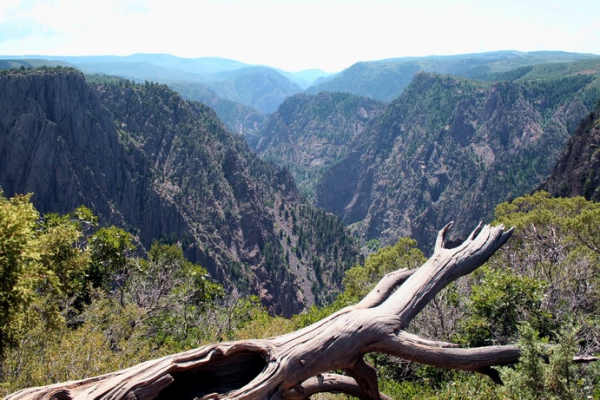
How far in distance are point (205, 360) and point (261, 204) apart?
154 metres

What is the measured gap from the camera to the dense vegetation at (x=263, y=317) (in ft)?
25.7

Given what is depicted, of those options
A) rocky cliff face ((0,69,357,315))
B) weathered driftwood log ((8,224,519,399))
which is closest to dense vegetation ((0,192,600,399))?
weathered driftwood log ((8,224,519,399))

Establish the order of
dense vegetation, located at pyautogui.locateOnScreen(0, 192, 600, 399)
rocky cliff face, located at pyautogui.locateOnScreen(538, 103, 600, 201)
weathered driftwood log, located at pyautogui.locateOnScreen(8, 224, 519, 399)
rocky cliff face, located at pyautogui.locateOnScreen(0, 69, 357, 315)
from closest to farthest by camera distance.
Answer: weathered driftwood log, located at pyautogui.locateOnScreen(8, 224, 519, 399) → dense vegetation, located at pyautogui.locateOnScreen(0, 192, 600, 399) → rocky cliff face, located at pyautogui.locateOnScreen(538, 103, 600, 201) → rocky cliff face, located at pyautogui.locateOnScreen(0, 69, 357, 315)

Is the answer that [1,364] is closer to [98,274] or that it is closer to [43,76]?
[98,274]

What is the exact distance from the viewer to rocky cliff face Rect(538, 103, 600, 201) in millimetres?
70956

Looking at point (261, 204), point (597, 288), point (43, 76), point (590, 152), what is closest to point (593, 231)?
point (597, 288)

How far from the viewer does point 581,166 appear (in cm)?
7700

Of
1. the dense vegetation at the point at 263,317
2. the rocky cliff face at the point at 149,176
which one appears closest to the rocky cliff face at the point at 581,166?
the dense vegetation at the point at 263,317

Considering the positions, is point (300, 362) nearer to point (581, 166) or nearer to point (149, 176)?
point (581, 166)

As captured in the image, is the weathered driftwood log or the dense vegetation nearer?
the weathered driftwood log

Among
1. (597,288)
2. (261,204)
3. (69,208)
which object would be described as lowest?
(261,204)

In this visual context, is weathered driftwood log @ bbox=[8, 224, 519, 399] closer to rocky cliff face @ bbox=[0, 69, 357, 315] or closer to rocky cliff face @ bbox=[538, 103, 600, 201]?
rocky cliff face @ bbox=[538, 103, 600, 201]

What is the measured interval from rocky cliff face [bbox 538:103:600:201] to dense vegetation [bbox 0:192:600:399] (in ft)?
176

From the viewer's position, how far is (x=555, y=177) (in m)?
88.4
